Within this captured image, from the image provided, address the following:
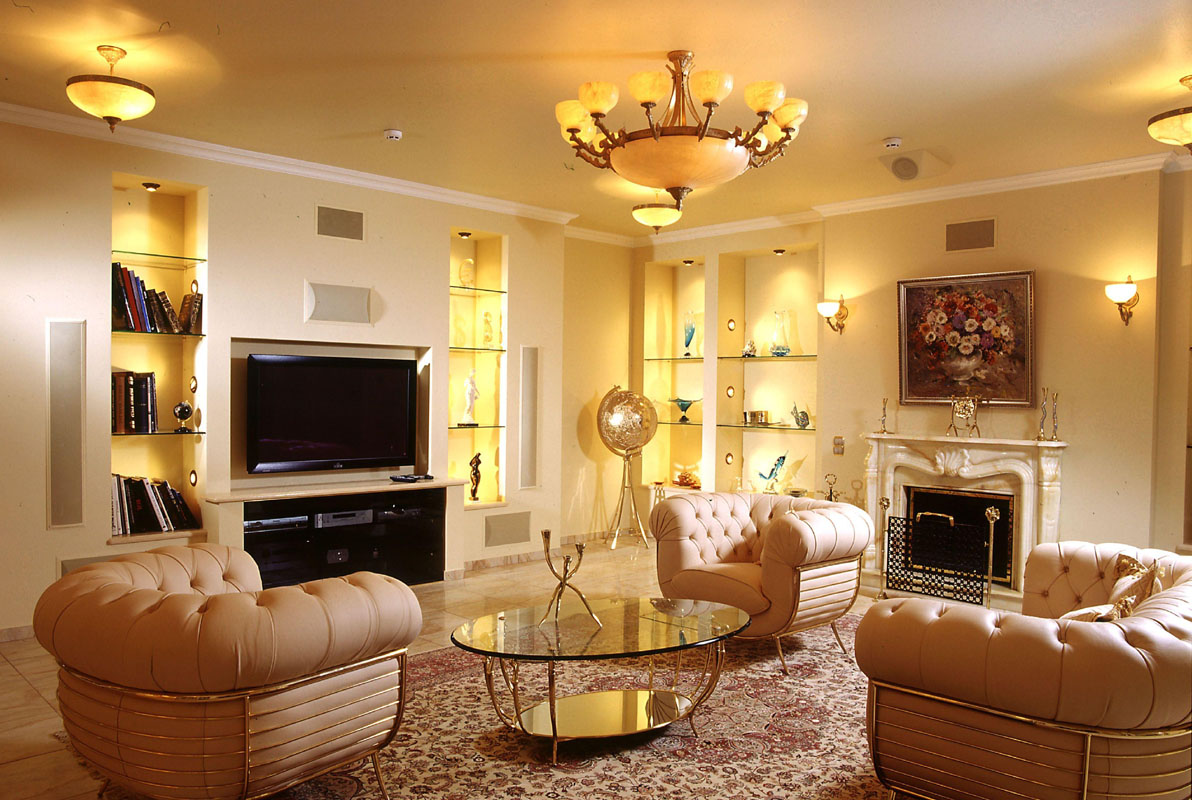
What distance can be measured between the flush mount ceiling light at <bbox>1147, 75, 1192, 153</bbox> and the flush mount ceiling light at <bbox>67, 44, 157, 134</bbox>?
14.5 ft

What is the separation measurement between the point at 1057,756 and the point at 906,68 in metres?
2.95

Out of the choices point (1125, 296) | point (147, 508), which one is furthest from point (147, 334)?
point (1125, 296)

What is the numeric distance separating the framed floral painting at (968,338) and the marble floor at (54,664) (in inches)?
64.9

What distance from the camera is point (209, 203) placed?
529 cm

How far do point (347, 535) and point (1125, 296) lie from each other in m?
5.18

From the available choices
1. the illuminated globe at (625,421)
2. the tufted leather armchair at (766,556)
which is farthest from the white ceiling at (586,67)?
the illuminated globe at (625,421)

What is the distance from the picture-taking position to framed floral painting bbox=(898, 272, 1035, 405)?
5.66m

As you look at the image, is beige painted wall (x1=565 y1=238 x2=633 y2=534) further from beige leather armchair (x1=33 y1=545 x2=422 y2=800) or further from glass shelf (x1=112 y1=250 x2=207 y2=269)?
beige leather armchair (x1=33 y1=545 x2=422 y2=800)

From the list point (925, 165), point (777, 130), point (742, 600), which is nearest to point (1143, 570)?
point (742, 600)

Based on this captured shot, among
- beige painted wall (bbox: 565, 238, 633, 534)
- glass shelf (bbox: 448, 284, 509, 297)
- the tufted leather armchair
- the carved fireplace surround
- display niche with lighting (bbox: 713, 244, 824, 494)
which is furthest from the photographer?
beige painted wall (bbox: 565, 238, 633, 534)

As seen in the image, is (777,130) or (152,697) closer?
(152,697)

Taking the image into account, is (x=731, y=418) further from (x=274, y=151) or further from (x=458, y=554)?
(x=274, y=151)

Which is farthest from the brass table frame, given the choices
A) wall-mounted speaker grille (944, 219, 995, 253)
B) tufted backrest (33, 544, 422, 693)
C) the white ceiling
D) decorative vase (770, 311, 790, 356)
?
decorative vase (770, 311, 790, 356)

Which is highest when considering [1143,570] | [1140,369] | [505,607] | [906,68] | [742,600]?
[906,68]
